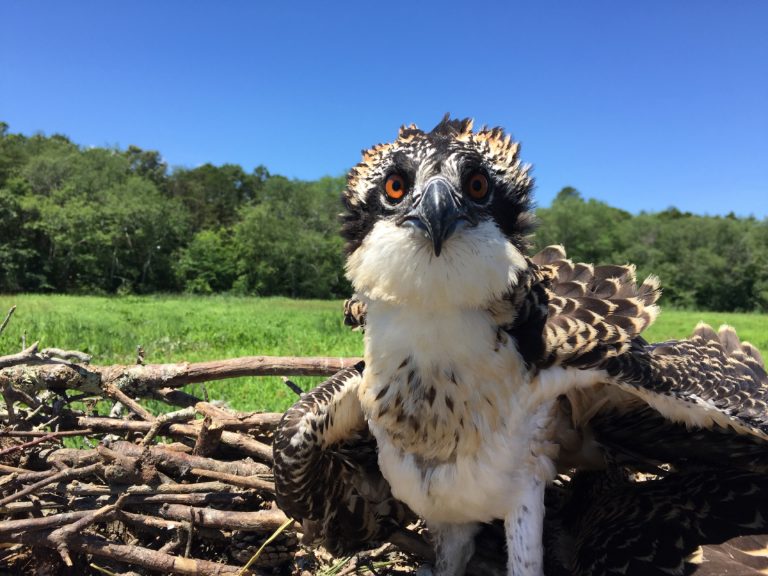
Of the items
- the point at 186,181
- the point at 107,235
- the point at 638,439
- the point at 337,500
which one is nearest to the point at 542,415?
the point at 638,439

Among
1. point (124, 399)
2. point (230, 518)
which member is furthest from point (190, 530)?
point (124, 399)

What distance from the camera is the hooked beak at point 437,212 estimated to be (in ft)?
6.36

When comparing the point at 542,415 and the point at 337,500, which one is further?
the point at 337,500

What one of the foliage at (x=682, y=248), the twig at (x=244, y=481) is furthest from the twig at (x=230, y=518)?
the foliage at (x=682, y=248)

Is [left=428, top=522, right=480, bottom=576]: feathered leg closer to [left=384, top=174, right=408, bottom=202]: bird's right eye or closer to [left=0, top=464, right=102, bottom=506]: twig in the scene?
[left=384, top=174, right=408, bottom=202]: bird's right eye

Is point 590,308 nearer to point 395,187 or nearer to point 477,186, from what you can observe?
point 477,186

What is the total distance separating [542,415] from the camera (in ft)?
8.09

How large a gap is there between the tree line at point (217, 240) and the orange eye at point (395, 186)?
35375mm

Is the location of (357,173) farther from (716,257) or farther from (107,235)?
(716,257)

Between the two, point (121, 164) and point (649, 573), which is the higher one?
point (121, 164)

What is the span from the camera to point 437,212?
1943 millimetres

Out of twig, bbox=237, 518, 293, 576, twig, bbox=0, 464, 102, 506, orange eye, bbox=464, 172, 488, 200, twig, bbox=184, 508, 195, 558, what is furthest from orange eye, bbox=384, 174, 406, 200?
twig, bbox=0, 464, 102, 506

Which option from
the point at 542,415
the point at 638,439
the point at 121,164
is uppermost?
the point at 121,164

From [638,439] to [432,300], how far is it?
1.47 meters
